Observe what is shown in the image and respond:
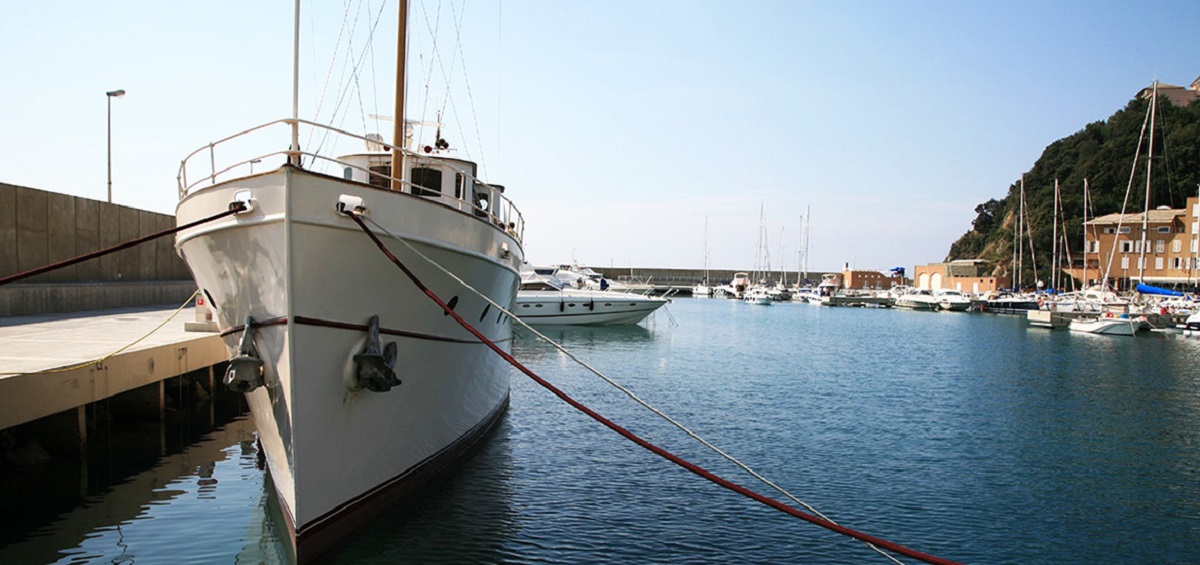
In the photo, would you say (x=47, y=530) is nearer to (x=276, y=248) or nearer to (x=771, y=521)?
(x=276, y=248)

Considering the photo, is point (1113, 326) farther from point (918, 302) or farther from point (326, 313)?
point (326, 313)

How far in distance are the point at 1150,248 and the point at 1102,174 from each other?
71.8 ft

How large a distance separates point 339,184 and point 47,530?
5.38 m

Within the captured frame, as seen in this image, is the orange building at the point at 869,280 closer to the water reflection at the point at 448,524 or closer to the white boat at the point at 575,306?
the white boat at the point at 575,306

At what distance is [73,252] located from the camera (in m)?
20.1

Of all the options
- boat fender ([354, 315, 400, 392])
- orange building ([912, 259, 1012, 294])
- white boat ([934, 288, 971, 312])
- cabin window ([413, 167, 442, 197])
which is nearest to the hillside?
orange building ([912, 259, 1012, 294])

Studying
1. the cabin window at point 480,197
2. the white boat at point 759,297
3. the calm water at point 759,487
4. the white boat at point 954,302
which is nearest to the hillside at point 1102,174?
the white boat at point 954,302

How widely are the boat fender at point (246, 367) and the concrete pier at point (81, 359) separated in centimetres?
335

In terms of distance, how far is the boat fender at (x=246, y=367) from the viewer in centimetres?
729

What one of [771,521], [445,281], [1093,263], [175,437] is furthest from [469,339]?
[1093,263]

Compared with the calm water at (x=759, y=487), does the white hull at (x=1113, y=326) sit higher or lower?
higher

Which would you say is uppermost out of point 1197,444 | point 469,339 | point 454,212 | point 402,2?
point 402,2

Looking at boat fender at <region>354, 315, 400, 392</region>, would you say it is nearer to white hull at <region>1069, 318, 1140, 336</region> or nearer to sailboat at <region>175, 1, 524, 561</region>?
sailboat at <region>175, 1, 524, 561</region>

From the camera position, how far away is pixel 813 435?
15.0 meters
